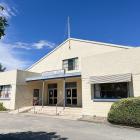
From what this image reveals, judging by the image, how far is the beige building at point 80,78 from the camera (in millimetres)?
16125

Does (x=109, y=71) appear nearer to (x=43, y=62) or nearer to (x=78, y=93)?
(x=78, y=93)

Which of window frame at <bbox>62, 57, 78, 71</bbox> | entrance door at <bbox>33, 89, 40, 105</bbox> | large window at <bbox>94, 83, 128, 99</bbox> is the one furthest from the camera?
entrance door at <bbox>33, 89, 40, 105</bbox>

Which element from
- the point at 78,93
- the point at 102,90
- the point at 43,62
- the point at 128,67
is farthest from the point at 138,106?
the point at 43,62

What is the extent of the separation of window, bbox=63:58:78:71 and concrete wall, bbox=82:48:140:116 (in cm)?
697

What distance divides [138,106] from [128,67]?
376 cm

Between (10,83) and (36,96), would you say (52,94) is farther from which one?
(10,83)

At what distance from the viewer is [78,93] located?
2462 cm

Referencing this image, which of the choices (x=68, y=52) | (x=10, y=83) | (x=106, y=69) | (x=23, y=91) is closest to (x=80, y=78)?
(x=68, y=52)

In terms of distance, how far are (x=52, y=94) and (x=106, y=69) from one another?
40.9 ft

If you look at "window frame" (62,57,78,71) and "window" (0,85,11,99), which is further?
"window" (0,85,11,99)

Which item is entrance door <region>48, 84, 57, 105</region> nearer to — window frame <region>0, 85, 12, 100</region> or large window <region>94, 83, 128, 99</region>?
window frame <region>0, 85, 12, 100</region>

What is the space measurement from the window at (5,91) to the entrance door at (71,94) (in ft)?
24.3

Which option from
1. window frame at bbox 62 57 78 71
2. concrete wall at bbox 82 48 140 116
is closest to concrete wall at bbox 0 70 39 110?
window frame at bbox 62 57 78 71

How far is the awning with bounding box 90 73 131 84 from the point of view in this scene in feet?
51.1
